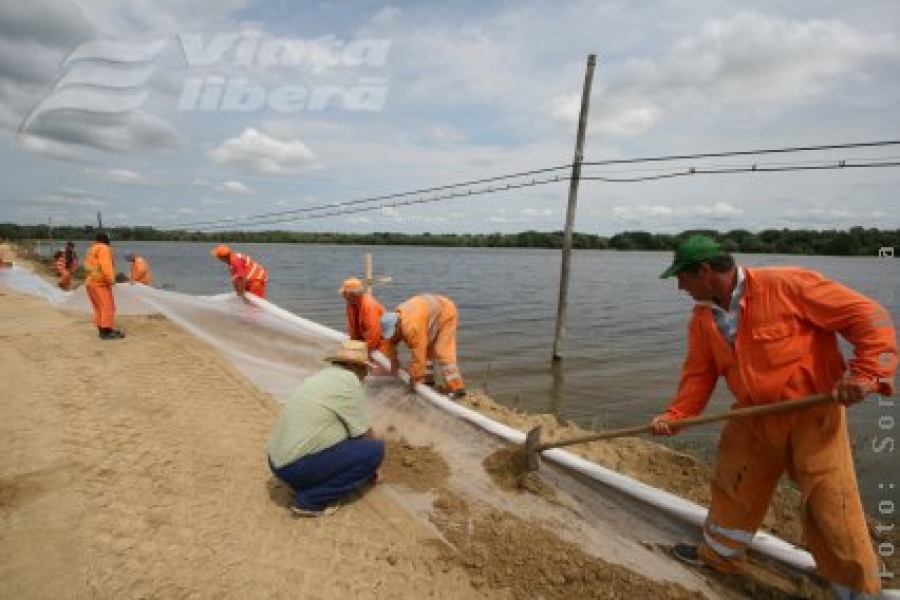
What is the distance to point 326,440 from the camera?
3730mm

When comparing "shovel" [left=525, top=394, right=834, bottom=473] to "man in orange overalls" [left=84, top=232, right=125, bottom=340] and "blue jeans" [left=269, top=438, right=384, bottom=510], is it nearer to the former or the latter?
"blue jeans" [left=269, top=438, right=384, bottom=510]

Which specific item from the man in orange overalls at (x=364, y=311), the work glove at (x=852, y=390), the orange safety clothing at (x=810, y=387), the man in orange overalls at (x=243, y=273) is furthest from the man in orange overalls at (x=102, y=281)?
the work glove at (x=852, y=390)

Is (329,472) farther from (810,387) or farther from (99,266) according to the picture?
(99,266)

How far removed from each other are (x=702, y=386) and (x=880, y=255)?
200 centimetres

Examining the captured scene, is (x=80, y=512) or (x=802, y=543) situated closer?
(x=80, y=512)

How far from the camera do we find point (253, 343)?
755 centimetres

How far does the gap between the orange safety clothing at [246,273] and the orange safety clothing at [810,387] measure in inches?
315

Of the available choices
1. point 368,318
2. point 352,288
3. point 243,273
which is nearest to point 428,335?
point 368,318

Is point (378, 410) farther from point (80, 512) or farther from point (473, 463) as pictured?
point (80, 512)

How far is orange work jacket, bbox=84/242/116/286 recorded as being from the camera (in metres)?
8.50

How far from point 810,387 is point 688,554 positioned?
132cm

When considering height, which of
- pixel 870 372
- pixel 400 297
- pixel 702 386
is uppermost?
pixel 870 372

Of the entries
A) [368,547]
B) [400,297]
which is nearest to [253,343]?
[368,547]

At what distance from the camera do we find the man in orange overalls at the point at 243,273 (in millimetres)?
9227
